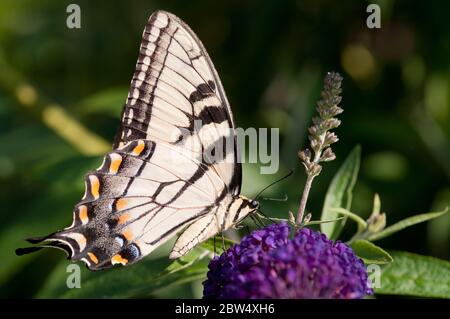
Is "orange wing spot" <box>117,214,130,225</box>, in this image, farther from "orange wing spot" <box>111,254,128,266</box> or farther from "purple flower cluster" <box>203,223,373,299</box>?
"purple flower cluster" <box>203,223,373,299</box>

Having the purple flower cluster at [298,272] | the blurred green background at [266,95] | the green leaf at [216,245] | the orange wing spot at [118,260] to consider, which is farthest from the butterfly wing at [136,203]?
the purple flower cluster at [298,272]

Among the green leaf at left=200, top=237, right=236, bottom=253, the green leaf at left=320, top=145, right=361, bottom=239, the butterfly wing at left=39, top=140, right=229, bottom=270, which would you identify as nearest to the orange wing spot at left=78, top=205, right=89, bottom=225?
the butterfly wing at left=39, top=140, right=229, bottom=270

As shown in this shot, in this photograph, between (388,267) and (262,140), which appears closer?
(388,267)

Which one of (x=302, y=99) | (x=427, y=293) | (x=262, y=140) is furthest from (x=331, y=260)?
(x=302, y=99)

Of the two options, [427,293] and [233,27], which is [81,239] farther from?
[233,27]

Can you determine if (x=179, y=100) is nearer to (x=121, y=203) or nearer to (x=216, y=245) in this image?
(x=121, y=203)

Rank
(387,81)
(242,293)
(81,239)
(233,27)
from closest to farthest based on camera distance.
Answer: (242,293) → (81,239) → (387,81) → (233,27)
